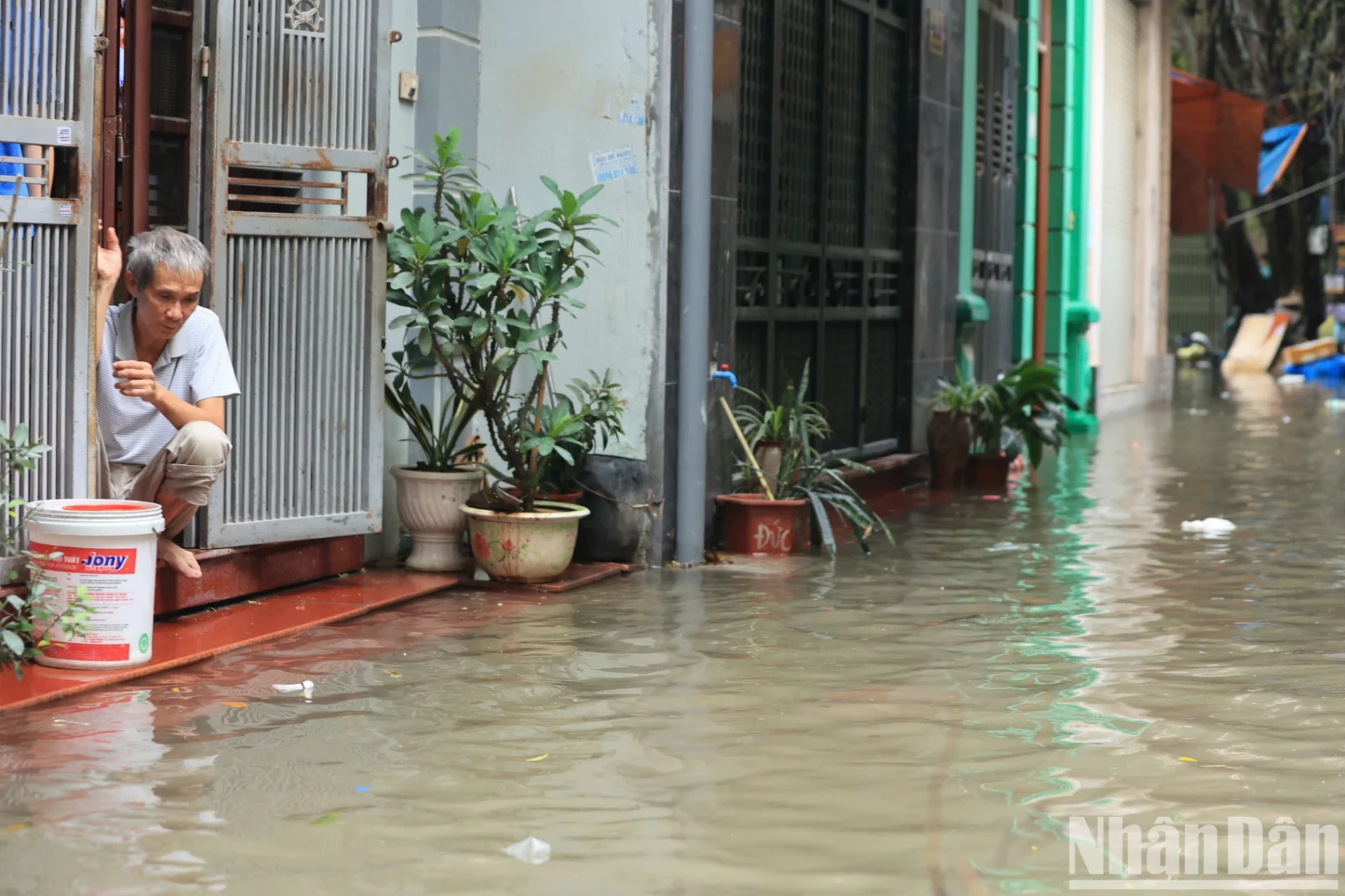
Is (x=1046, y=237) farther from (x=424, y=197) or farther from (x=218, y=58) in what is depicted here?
(x=218, y=58)

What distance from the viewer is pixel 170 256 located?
5.72 metres

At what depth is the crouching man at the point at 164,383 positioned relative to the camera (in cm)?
573

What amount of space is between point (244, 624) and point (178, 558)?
1.35 feet

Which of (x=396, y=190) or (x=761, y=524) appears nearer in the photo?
(x=396, y=190)

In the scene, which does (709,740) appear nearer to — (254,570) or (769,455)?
(254,570)

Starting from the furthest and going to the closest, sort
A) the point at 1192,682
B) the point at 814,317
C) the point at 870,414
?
the point at 870,414
the point at 814,317
the point at 1192,682

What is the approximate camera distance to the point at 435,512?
7266mm

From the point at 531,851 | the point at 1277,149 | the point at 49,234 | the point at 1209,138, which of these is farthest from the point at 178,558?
the point at 1277,149

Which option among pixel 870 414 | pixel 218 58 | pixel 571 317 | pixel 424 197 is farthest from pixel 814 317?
pixel 218 58

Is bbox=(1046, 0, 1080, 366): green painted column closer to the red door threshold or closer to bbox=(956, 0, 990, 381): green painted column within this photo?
bbox=(956, 0, 990, 381): green painted column

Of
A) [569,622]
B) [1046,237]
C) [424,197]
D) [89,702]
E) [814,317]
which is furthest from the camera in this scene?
[1046,237]

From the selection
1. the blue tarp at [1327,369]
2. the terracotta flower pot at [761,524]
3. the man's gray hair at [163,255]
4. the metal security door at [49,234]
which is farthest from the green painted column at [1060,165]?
the blue tarp at [1327,369]

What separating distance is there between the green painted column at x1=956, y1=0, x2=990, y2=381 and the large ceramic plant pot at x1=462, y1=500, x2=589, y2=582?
637 centimetres

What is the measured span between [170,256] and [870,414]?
21.9 ft
